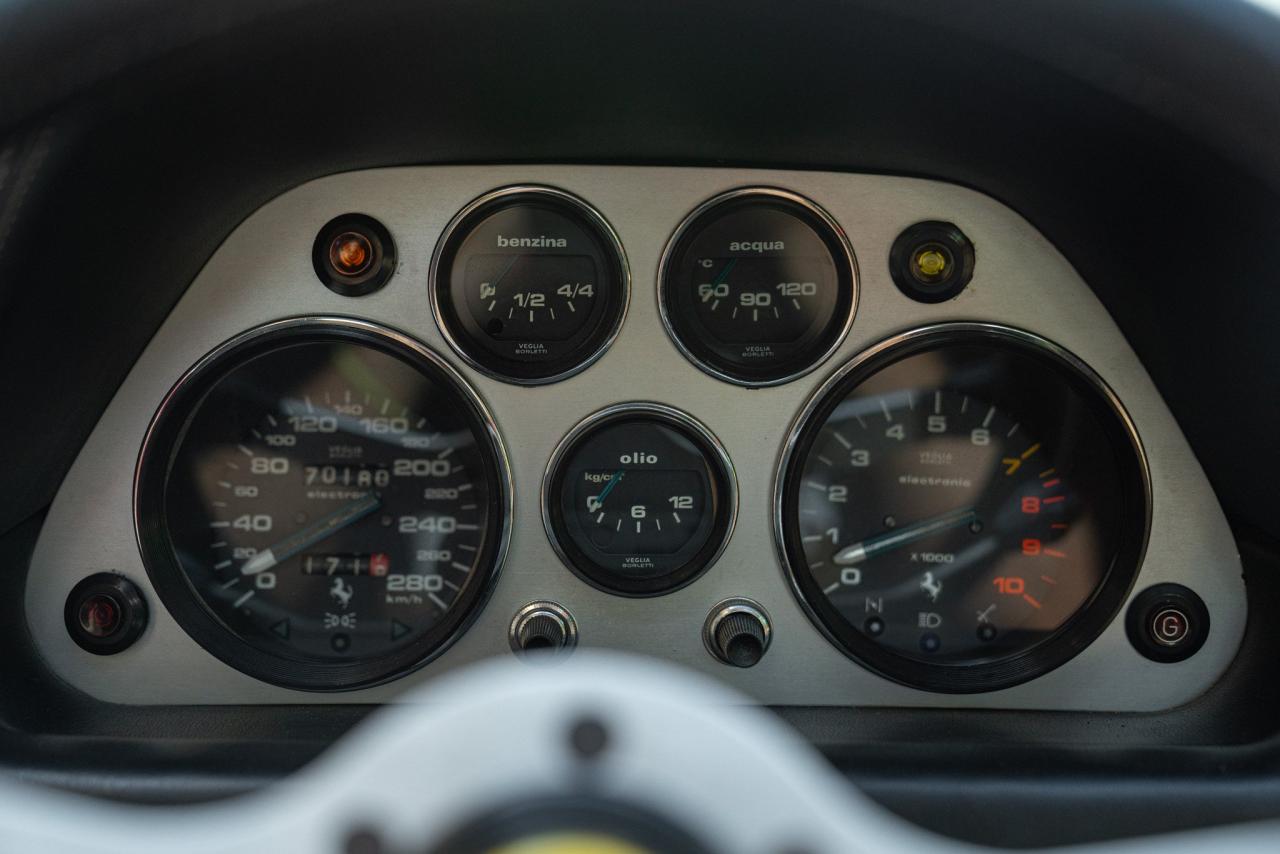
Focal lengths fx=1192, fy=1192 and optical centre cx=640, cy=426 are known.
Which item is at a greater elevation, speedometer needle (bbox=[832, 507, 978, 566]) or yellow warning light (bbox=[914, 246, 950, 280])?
yellow warning light (bbox=[914, 246, 950, 280])

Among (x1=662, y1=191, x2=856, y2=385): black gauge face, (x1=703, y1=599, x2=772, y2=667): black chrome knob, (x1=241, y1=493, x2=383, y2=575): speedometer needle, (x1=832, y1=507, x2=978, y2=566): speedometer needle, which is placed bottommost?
(x1=703, y1=599, x2=772, y2=667): black chrome knob

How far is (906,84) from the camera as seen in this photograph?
2020 millimetres

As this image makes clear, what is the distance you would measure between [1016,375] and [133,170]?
5.67 feet

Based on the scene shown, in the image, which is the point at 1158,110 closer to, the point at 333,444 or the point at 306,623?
the point at 333,444

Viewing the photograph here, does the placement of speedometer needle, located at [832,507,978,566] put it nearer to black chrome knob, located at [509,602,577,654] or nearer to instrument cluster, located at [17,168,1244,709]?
instrument cluster, located at [17,168,1244,709]

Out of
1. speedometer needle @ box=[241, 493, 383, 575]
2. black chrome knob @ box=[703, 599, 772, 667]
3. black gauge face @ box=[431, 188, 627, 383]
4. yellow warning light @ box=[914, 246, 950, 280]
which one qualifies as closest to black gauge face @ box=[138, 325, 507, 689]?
speedometer needle @ box=[241, 493, 383, 575]

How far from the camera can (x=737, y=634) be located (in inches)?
91.2

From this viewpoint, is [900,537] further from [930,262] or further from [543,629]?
[543,629]

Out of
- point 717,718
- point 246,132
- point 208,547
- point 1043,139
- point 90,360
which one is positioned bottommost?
point 717,718

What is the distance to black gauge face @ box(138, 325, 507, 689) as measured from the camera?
2.45m

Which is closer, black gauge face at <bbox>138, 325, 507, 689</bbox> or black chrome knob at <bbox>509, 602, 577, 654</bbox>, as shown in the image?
black chrome knob at <bbox>509, 602, 577, 654</bbox>

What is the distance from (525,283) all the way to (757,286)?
47cm

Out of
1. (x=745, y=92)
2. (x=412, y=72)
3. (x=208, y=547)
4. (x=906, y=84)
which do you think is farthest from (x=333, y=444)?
(x=906, y=84)

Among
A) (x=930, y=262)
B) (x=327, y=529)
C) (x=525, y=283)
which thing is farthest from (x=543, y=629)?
(x=930, y=262)
